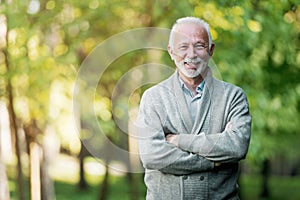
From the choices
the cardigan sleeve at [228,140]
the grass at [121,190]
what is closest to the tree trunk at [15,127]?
the cardigan sleeve at [228,140]

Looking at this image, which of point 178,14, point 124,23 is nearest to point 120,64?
point 124,23

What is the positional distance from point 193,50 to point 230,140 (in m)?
0.41

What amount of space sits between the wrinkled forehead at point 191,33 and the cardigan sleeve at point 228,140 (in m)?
0.27

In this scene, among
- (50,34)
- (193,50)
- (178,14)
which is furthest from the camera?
(50,34)

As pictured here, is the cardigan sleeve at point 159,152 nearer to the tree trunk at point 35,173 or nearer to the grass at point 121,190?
the tree trunk at point 35,173

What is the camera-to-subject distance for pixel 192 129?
268cm

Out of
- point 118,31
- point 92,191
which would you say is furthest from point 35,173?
point 92,191

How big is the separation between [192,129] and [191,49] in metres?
0.33

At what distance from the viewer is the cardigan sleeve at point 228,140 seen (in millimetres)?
2664

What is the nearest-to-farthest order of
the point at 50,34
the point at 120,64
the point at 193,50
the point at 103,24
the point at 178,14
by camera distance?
1. the point at 193,50
2. the point at 178,14
3. the point at 50,34
4. the point at 103,24
5. the point at 120,64

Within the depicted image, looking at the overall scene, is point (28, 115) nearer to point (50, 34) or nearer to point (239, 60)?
point (50, 34)

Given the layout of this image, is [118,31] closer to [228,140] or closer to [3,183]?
[3,183]

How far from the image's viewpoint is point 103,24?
7914 mm

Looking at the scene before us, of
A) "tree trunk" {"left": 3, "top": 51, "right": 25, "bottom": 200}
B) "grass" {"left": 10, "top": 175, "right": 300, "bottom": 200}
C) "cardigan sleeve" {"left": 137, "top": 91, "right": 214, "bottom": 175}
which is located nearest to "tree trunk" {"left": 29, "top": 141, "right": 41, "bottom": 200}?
"tree trunk" {"left": 3, "top": 51, "right": 25, "bottom": 200}
